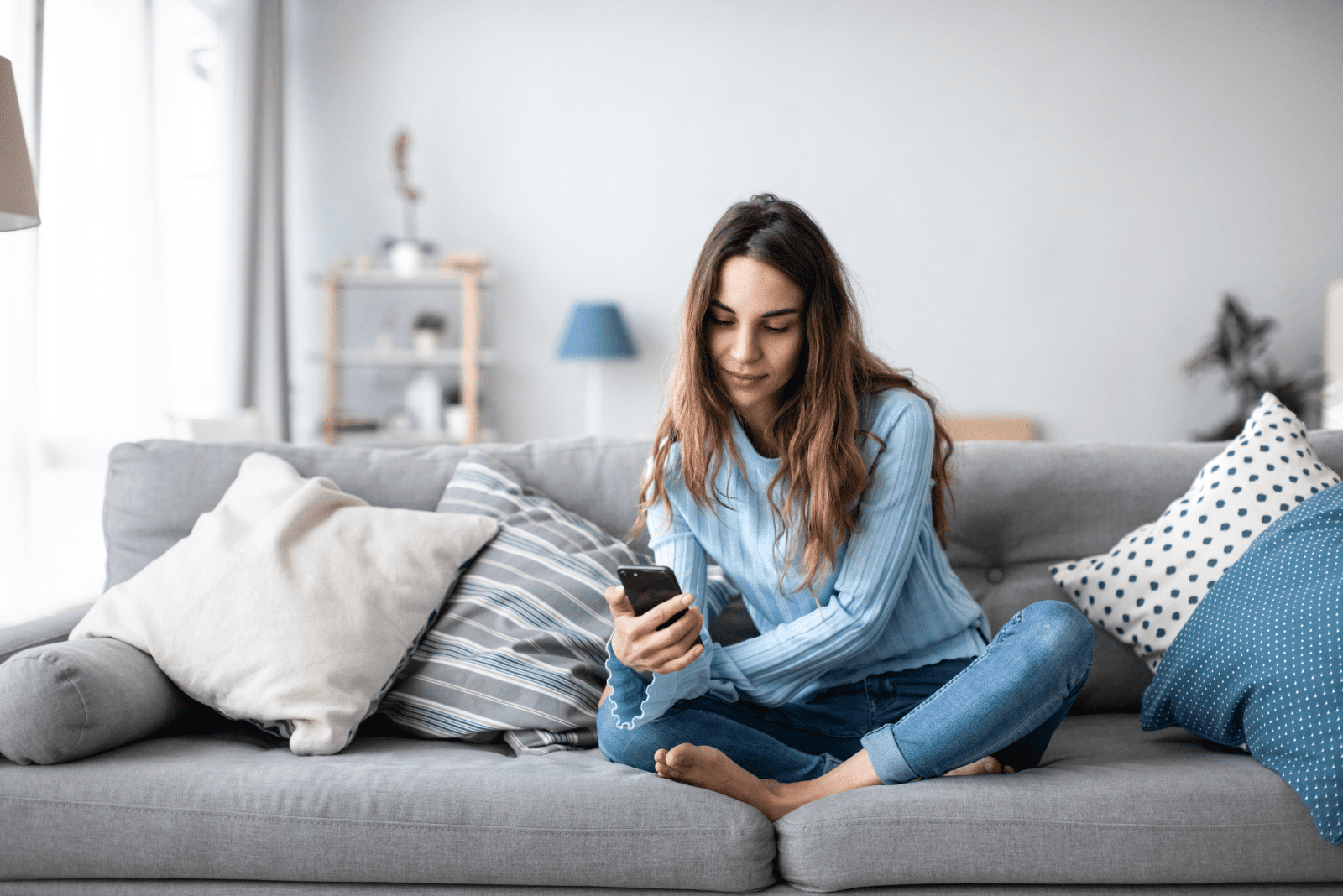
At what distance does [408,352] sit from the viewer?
13.7ft

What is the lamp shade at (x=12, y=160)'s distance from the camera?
1.45 m

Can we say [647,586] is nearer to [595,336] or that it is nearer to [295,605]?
→ [295,605]

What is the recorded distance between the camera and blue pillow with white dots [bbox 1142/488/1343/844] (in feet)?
3.60

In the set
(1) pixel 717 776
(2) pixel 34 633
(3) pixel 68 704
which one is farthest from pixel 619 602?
(2) pixel 34 633

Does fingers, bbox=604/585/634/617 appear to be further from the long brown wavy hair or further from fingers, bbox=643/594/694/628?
the long brown wavy hair

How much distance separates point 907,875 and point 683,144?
3790 millimetres

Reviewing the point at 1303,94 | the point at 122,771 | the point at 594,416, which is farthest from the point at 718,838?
the point at 1303,94

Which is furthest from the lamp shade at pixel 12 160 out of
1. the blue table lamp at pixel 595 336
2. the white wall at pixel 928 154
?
the white wall at pixel 928 154

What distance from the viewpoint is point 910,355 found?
14.6 feet

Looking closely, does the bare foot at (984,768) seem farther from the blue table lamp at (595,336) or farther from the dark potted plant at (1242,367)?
the dark potted plant at (1242,367)

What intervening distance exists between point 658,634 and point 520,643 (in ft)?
1.21

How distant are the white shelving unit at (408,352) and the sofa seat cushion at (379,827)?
3.01m

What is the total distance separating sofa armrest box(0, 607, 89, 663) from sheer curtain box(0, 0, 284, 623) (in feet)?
3.59

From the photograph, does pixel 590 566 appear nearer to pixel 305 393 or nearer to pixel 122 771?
pixel 122 771
